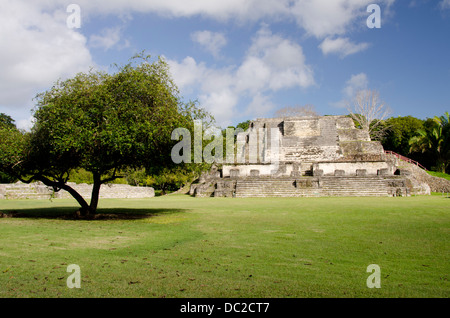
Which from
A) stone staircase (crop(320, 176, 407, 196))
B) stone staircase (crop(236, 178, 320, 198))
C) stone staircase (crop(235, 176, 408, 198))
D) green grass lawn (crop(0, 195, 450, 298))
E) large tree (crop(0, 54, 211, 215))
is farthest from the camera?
stone staircase (crop(236, 178, 320, 198))

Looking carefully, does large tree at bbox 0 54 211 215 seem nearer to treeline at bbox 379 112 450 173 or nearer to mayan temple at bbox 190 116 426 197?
mayan temple at bbox 190 116 426 197

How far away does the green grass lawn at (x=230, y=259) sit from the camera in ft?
14.5

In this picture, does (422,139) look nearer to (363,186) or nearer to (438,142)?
(438,142)

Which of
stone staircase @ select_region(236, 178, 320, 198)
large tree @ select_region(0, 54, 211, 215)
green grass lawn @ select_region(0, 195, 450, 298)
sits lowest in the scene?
green grass lawn @ select_region(0, 195, 450, 298)

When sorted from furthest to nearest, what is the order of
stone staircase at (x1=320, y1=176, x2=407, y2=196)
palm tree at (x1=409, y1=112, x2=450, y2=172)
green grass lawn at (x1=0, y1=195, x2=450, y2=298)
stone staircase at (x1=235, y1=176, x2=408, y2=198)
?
palm tree at (x1=409, y1=112, x2=450, y2=172), stone staircase at (x1=235, y1=176, x2=408, y2=198), stone staircase at (x1=320, y1=176, x2=407, y2=196), green grass lawn at (x1=0, y1=195, x2=450, y2=298)

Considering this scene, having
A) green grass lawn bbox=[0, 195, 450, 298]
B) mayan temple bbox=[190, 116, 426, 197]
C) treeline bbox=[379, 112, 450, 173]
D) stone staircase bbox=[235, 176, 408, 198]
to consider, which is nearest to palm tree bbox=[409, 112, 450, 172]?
treeline bbox=[379, 112, 450, 173]

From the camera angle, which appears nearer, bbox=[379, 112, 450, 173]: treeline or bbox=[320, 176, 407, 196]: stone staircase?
bbox=[320, 176, 407, 196]: stone staircase

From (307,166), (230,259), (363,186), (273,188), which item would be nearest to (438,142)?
(307,166)

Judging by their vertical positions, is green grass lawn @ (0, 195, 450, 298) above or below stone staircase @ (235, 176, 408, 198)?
below

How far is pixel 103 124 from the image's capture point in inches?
448

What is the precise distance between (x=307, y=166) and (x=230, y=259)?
1129 inches

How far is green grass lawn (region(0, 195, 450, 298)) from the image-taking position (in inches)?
174

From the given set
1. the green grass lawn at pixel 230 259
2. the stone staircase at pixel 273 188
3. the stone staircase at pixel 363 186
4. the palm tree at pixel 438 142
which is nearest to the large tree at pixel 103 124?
the green grass lawn at pixel 230 259

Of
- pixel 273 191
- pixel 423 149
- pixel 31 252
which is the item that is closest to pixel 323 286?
pixel 31 252
